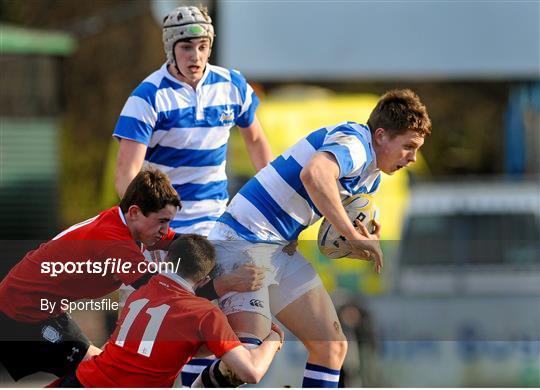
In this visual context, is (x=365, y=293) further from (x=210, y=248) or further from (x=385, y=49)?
(x=385, y=49)

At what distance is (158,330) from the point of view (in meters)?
5.00

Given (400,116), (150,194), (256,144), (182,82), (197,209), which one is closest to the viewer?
(150,194)

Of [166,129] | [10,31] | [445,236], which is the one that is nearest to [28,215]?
[10,31]

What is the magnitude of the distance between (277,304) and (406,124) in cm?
81

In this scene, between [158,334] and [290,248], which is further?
[290,248]

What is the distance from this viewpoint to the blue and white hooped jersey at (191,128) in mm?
5781

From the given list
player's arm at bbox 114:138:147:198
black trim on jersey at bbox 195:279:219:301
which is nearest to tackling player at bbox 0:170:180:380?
black trim on jersey at bbox 195:279:219:301

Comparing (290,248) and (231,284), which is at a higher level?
(290,248)

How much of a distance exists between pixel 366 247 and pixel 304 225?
1.14 feet

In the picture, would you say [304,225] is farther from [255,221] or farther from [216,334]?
[216,334]

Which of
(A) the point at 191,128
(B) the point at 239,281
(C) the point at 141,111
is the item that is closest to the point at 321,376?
(B) the point at 239,281

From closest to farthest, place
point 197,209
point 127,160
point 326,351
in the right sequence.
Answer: point 326,351
point 127,160
point 197,209

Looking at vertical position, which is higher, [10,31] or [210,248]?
[10,31]

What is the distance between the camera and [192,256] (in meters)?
5.03
